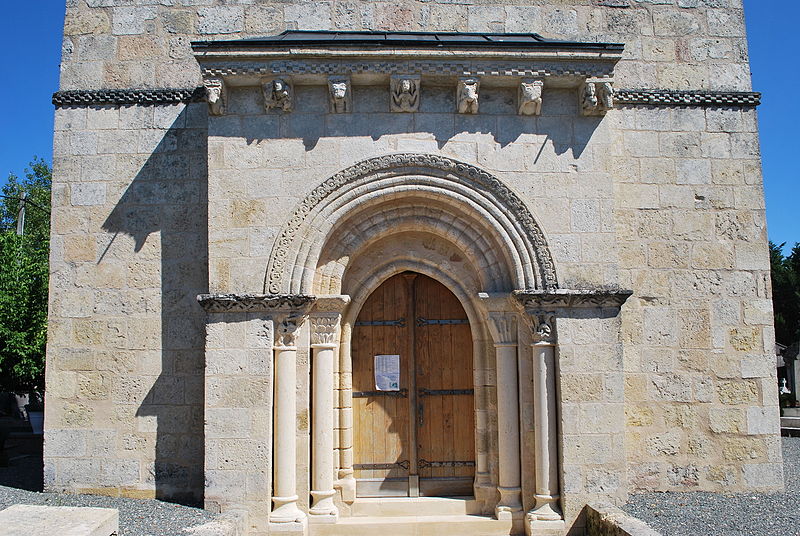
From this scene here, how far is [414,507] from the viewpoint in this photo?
694 cm

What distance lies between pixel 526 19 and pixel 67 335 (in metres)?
6.28

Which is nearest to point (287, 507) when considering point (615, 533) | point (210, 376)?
point (210, 376)

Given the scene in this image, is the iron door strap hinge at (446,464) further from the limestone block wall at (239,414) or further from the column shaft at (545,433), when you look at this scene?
the limestone block wall at (239,414)

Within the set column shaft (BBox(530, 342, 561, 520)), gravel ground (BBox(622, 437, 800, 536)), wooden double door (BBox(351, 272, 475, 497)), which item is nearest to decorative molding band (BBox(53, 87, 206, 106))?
wooden double door (BBox(351, 272, 475, 497))

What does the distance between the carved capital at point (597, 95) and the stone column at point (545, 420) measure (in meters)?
2.18

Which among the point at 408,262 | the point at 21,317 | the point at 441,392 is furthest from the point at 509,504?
the point at 21,317

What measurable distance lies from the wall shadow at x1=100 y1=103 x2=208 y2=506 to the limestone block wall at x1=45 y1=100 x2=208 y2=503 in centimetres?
1

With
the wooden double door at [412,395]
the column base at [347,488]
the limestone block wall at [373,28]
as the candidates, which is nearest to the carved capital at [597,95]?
the limestone block wall at [373,28]

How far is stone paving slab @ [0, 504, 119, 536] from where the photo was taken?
3.49 meters

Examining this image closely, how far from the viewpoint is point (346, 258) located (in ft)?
22.8

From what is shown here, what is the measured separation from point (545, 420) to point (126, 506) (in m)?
4.24

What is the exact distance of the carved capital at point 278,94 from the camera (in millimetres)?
6520

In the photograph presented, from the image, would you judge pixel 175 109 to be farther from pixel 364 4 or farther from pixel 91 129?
pixel 364 4

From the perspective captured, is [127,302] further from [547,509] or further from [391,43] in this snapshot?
[547,509]
